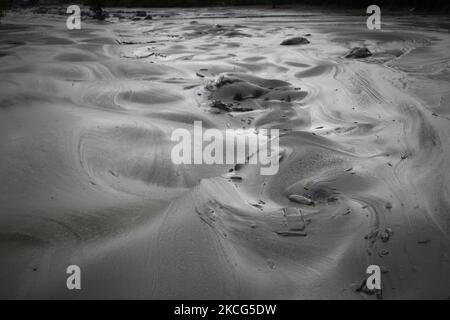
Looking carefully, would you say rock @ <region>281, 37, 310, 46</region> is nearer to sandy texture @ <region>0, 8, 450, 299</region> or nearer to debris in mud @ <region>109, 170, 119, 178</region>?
sandy texture @ <region>0, 8, 450, 299</region>

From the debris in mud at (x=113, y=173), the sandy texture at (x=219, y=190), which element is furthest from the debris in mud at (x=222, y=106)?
the debris in mud at (x=113, y=173)

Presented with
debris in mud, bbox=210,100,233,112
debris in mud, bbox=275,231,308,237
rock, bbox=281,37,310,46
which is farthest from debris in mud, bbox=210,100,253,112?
rock, bbox=281,37,310,46

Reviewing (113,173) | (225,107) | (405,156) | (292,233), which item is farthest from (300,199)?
(225,107)

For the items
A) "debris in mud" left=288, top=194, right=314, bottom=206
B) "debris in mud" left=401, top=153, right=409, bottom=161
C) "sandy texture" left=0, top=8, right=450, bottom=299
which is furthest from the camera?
"debris in mud" left=401, top=153, right=409, bottom=161

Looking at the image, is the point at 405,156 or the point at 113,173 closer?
the point at 113,173

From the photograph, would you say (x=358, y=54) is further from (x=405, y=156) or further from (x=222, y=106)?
(x=405, y=156)

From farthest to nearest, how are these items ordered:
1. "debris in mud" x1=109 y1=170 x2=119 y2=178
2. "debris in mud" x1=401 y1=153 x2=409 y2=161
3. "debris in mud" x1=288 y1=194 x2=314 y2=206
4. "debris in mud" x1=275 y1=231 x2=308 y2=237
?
1. "debris in mud" x1=401 y1=153 x2=409 y2=161
2. "debris in mud" x1=109 y1=170 x2=119 y2=178
3. "debris in mud" x1=288 y1=194 x2=314 y2=206
4. "debris in mud" x1=275 y1=231 x2=308 y2=237

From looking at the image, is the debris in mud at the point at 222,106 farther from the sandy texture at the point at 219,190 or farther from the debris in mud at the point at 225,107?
the sandy texture at the point at 219,190

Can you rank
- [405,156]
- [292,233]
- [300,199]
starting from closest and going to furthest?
[292,233], [300,199], [405,156]
